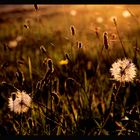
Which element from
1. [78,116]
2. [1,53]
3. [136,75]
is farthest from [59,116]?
[1,53]

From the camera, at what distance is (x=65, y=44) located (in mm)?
3729

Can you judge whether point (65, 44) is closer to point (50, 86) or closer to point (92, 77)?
point (92, 77)

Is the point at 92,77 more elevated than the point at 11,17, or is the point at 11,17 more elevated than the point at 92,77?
the point at 11,17

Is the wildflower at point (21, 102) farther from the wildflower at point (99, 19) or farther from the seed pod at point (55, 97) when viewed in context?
the wildflower at point (99, 19)

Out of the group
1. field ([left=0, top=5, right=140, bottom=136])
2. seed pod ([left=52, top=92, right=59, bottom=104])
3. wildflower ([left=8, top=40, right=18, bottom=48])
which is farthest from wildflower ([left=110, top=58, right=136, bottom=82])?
wildflower ([left=8, top=40, right=18, bottom=48])

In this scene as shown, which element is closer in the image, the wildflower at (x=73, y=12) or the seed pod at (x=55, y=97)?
the seed pod at (x=55, y=97)

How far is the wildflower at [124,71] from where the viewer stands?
2.85 meters

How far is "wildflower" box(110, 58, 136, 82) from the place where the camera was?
9.36 ft

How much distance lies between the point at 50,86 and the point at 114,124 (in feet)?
1.47

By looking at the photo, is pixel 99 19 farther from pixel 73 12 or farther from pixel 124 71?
pixel 124 71

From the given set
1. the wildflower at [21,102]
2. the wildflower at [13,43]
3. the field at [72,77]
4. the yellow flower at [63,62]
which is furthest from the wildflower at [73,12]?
the wildflower at [21,102]

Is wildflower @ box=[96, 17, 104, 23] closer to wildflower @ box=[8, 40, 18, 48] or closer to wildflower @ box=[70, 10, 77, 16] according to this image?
wildflower @ box=[70, 10, 77, 16]

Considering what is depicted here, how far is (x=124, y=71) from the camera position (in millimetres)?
2855

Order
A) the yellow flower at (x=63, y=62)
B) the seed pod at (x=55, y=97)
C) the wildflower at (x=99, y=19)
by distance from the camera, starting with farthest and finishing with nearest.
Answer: the wildflower at (x=99, y=19), the yellow flower at (x=63, y=62), the seed pod at (x=55, y=97)
